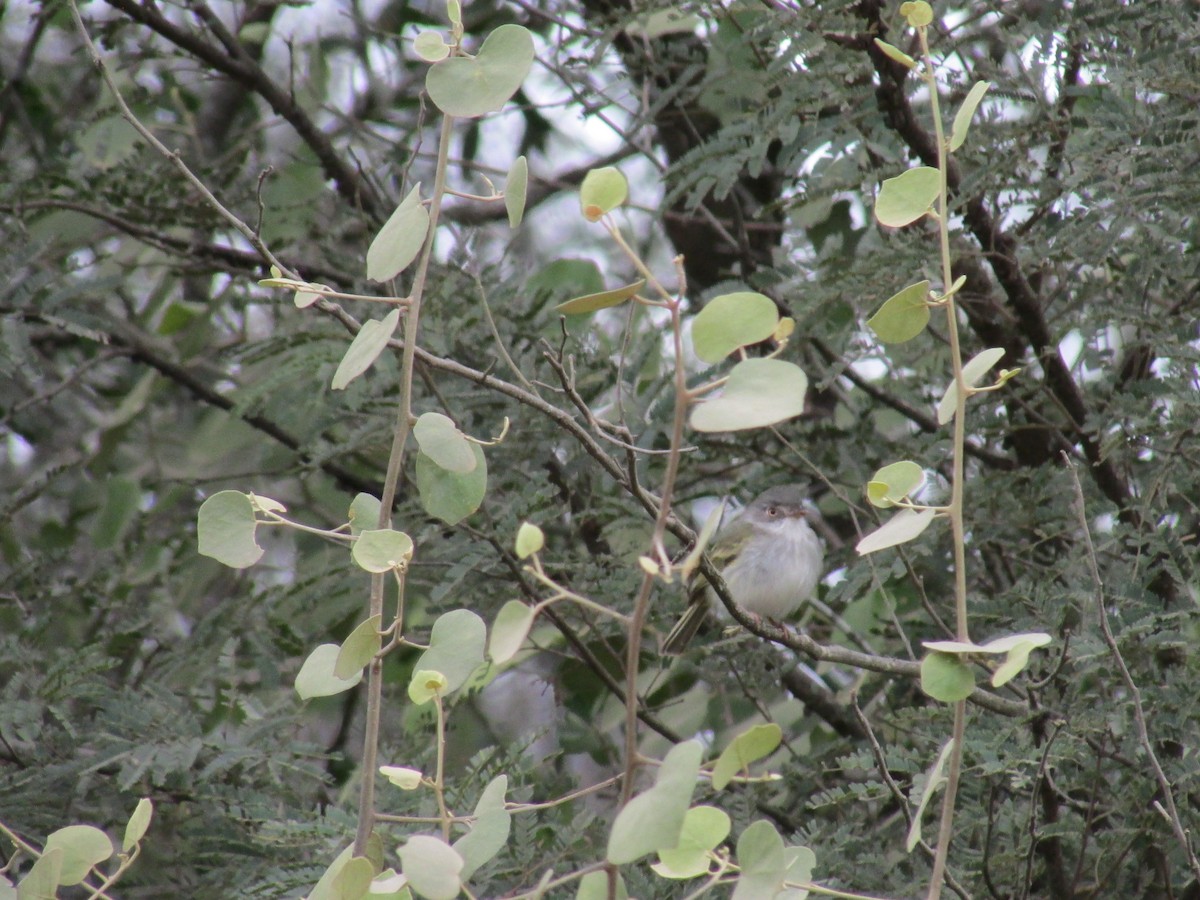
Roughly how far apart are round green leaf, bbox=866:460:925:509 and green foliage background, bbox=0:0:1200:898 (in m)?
0.66

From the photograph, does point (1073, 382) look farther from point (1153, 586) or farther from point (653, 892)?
point (653, 892)

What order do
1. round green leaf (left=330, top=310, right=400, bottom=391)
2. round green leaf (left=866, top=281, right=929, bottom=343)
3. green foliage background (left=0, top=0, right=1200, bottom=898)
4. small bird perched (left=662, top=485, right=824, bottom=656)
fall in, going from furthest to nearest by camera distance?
small bird perched (left=662, top=485, right=824, bottom=656), green foliage background (left=0, top=0, right=1200, bottom=898), round green leaf (left=866, top=281, right=929, bottom=343), round green leaf (left=330, top=310, right=400, bottom=391)

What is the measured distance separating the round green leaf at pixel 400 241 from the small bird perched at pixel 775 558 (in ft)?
9.19

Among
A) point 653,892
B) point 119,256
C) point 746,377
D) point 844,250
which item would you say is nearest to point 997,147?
point 844,250

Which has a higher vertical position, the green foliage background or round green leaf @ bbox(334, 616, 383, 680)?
round green leaf @ bbox(334, 616, 383, 680)

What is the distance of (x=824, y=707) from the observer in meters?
4.26

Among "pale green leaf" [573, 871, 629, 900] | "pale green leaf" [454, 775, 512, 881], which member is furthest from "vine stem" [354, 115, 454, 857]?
"pale green leaf" [573, 871, 629, 900]

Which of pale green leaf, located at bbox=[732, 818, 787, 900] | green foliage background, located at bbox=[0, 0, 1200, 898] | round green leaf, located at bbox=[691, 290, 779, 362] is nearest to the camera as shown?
round green leaf, located at bbox=[691, 290, 779, 362]

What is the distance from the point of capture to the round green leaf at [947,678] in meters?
1.51

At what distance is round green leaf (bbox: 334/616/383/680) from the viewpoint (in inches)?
62.1

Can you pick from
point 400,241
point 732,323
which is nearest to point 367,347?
point 400,241

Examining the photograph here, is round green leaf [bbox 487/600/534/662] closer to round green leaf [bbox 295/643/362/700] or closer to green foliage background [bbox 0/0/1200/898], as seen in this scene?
round green leaf [bbox 295/643/362/700]

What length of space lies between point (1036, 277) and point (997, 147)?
0.65 meters

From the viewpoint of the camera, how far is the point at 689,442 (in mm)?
4180
